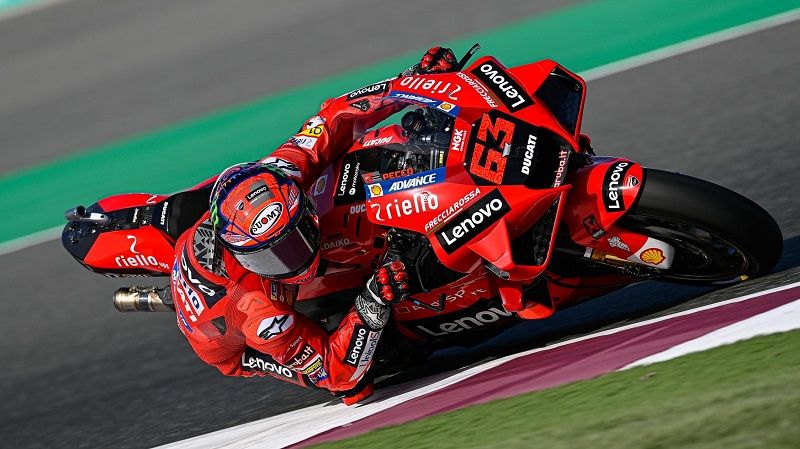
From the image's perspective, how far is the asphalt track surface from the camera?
5.80m

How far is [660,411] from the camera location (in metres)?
3.40

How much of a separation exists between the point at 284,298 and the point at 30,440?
2.27m

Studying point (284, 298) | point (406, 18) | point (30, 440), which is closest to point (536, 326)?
point (284, 298)

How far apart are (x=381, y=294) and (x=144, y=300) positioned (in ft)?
5.72

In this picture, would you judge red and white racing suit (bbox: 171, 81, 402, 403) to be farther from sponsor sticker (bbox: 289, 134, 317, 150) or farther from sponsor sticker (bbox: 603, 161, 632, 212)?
sponsor sticker (bbox: 603, 161, 632, 212)

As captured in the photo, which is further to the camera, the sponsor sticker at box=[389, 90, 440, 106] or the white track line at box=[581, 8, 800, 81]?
the white track line at box=[581, 8, 800, 81]

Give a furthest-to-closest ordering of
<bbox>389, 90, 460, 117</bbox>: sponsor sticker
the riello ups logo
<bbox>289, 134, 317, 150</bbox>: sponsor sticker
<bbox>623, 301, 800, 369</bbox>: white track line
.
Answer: <bbox>289, 134, 317, 150</bbox>: sponsor sticker, <bbox>389, 90, 460, 117</bbox>: sponsor sticker, the riello ups logo, <bbox>623, 301, 800, 369</bbox>: white track line

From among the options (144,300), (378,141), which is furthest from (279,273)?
(144,300)

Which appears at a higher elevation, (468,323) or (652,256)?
(652,256)

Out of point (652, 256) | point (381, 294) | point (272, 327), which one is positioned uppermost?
point (652, 256)

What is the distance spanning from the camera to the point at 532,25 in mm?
9023

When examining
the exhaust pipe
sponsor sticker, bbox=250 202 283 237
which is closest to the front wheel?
sponsor sticker, bbox=250 202 283 237

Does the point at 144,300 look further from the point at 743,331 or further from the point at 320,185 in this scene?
the point at 743,331

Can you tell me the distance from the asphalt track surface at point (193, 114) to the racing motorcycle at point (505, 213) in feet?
1.32
